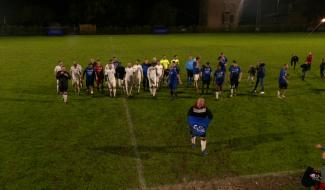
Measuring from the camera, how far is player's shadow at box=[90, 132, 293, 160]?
13.7 meters

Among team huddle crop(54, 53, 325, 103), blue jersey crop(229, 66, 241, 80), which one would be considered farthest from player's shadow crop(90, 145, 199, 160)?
blue jersey crop(229, 66, 241, 80)

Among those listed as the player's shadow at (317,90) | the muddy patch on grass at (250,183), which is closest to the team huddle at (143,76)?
the player's shadow at (317,90)

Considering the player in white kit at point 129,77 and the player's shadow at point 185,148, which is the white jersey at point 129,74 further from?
the player's shadow at point 185,148

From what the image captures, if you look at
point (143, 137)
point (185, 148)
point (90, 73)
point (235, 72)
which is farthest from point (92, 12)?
point (185, 148)

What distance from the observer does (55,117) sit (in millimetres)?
17828

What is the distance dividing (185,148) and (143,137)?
6.98 feet

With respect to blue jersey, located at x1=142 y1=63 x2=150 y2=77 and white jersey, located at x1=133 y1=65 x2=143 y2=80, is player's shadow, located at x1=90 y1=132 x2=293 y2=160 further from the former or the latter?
blue jersey, located at x1=142 y1=63 x2=150 y2=77

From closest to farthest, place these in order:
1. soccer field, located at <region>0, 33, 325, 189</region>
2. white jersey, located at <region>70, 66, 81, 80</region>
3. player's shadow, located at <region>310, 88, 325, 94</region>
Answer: soccer field, located at <region>0, 33, 325, 189</region>
white jersey, located at <region>70, 66, 81, 80</region>
player's shadow, located at <region>310, 88, 325, 94</region>

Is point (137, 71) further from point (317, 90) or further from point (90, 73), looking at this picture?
point (317, 90)

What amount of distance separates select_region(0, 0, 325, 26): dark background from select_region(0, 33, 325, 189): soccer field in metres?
67.2

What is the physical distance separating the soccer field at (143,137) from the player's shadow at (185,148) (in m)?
0.04

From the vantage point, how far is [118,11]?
89.5 meters

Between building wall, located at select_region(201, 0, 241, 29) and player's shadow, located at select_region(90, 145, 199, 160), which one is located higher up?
building wall, located at select_region(201, 0, 241, 29)

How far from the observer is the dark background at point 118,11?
288 feet
